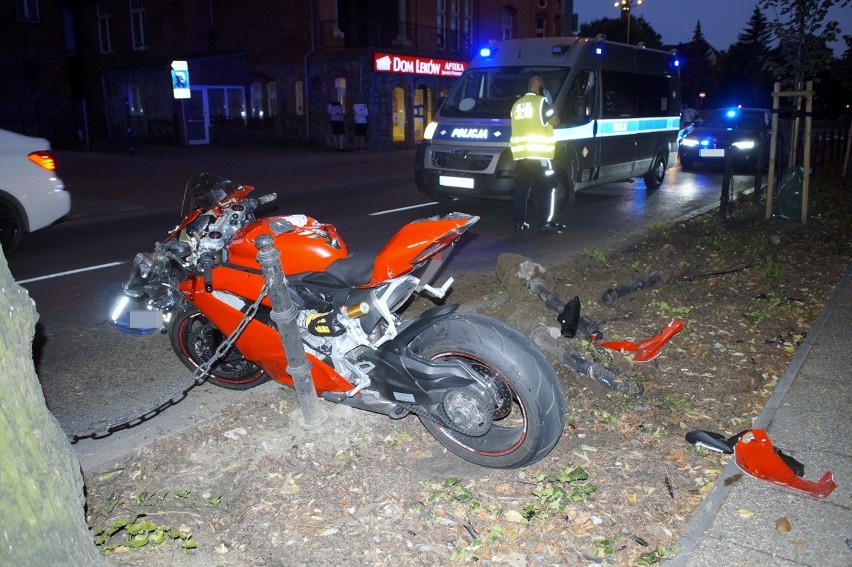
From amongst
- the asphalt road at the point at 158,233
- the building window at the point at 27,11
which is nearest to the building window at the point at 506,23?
the asphalt road at the point at 158,233

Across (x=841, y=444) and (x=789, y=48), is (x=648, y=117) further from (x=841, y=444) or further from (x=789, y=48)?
(x=841, y=444)

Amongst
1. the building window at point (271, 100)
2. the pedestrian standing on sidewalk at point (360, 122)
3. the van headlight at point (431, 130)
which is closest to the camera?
the van headlight at point (431, 130)

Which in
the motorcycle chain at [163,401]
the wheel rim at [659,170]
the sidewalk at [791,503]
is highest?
the wheel rim at [659,170]

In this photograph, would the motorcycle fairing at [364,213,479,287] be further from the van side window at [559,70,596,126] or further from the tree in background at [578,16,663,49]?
the tree in background at [578,16,663,49]

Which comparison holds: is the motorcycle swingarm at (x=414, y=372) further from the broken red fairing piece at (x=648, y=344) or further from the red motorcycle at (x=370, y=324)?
the broken red fairing piece at (x=648, y=344)

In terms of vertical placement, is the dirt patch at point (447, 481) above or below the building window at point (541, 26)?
below

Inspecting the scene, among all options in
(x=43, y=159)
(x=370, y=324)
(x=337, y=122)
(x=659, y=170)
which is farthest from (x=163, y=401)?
(x=337, y=122)

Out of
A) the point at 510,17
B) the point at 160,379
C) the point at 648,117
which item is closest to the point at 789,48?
the point at 648,117

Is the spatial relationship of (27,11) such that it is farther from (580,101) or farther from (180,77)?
(580,101)

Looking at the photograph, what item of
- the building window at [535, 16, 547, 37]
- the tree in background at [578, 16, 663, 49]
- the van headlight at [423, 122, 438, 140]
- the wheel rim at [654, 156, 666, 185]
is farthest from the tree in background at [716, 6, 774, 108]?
the van headlight at [423, 122, 438, 140]

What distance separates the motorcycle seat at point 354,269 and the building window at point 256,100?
94.6 ft

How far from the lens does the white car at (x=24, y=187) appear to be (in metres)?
8.84

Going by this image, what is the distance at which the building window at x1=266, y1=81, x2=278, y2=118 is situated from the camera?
1214 inches

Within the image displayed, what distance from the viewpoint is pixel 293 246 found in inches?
157
